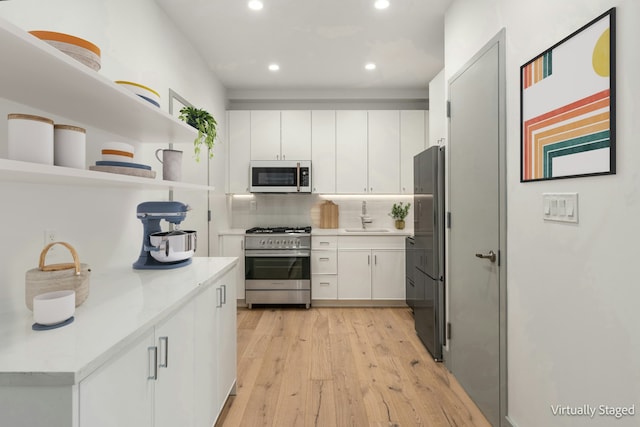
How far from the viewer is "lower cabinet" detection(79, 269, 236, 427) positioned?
2.93 feet

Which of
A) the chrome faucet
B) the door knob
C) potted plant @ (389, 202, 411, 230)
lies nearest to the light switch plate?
the door knob

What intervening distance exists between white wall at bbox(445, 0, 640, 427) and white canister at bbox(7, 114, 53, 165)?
1807 millimetres

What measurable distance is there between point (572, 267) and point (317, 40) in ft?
9.04

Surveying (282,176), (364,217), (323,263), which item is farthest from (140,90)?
(364,217)

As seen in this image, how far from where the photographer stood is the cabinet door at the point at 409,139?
14.5 feet

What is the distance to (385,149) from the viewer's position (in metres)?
4.42

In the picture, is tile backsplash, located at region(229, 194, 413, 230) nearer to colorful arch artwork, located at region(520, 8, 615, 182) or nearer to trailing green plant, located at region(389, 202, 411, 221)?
trailing green plant, located at region(389, 202, 411, 221)

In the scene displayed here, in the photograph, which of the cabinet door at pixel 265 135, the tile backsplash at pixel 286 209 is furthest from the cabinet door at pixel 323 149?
the cabinet door at pixel 265 135

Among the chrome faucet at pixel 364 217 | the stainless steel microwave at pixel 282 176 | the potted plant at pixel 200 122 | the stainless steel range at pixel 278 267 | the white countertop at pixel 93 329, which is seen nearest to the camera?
the white countertop at pixel 93 329

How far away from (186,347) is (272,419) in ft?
2.97

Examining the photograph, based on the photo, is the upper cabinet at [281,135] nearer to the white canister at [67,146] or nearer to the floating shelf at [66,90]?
the floating shelf at [66,90]

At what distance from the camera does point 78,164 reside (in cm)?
114

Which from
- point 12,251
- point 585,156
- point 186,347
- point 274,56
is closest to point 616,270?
point 585,156

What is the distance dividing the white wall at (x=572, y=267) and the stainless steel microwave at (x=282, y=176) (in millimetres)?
2666
